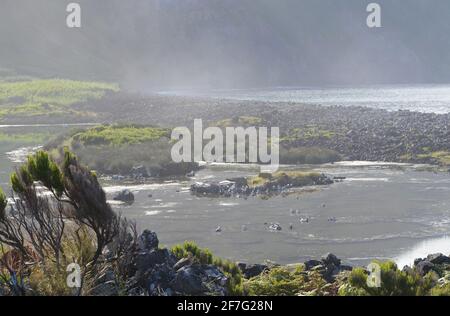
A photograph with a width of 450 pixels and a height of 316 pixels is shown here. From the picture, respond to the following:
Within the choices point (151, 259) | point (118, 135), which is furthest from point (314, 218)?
point (118, 135)

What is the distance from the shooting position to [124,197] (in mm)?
41812

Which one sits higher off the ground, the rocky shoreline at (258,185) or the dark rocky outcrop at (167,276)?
the dark rocky outcrop at (167,276)

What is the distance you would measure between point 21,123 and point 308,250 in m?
83.7

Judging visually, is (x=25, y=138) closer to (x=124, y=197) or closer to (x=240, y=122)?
(x=240, y=122)

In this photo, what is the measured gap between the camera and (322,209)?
37844 mm

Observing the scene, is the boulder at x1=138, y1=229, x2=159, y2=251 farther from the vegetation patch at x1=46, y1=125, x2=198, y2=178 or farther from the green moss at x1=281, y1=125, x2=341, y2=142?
the green moss at x1=281, y1=125, x2=341, y2=142

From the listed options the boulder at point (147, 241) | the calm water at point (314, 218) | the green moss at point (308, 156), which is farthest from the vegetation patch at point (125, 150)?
the boulder at point (147, 241)

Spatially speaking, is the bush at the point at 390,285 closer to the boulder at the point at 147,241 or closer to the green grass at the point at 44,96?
the boulder at the point at 147,241

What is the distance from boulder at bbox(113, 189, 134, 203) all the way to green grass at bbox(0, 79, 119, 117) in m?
73.5

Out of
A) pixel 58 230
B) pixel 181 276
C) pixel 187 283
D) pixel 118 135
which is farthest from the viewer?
pixel 118 135

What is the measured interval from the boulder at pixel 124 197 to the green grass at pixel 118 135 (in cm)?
2107

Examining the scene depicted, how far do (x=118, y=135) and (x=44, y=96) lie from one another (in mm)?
85563

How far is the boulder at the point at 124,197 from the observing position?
1642 inches
